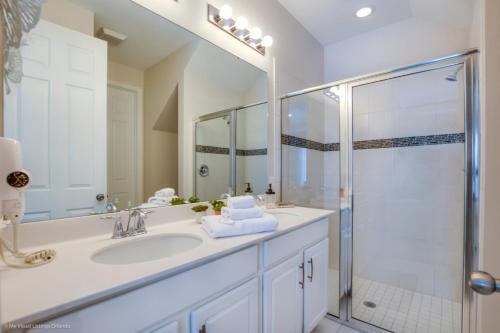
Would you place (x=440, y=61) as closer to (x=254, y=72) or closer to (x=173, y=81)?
(x=254, y=72)

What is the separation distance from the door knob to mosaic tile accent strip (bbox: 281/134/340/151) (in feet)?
5.43

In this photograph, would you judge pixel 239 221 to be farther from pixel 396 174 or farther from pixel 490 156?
pixel 396 174

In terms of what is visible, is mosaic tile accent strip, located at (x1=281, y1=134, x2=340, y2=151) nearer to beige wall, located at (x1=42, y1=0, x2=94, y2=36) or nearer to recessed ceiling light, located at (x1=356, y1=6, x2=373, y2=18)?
recessed ceiling light, located at (x1=356, y1=6, x2=373, y2=18)

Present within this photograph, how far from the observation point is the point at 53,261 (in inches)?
29.9

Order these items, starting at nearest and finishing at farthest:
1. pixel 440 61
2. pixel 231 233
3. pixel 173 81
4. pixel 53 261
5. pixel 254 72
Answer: pixel 53 261 → pixel 231 233 → pixel 173 81 → pixel 440 61 → pixel 254 72

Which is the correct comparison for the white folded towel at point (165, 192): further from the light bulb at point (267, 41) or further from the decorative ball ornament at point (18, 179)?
the light bulb at point (267, 41)

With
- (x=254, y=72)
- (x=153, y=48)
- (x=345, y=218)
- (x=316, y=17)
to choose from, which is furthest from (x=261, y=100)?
(x=345, y=218)

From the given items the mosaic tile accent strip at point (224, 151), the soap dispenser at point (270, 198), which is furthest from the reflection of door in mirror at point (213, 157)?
the soap dispenser at point (270, 198)

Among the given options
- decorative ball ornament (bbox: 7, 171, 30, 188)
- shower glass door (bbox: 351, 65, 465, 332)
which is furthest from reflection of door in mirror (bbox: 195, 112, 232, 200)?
shower glass door (bbox: 351, 65, 465, 332)

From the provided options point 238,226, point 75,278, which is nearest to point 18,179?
point 75,278

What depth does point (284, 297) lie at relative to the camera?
1235mm

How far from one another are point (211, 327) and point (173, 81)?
1303mm

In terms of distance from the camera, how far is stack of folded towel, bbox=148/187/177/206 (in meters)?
1.29

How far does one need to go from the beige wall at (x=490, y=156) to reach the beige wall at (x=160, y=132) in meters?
1.61
